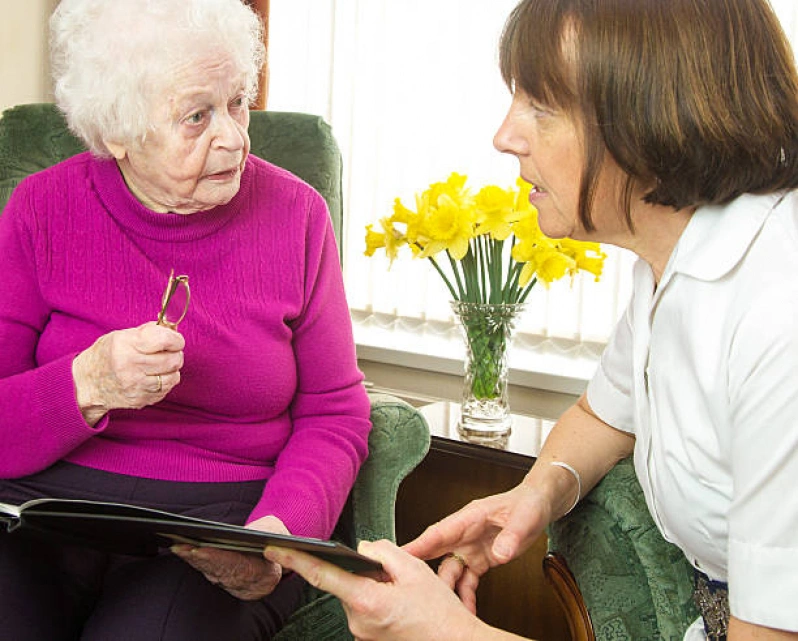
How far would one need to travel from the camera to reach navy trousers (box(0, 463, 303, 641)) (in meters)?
1.22

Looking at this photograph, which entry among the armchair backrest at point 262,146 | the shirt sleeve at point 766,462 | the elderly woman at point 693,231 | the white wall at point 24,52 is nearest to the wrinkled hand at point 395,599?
the elderly woman at point 693,231

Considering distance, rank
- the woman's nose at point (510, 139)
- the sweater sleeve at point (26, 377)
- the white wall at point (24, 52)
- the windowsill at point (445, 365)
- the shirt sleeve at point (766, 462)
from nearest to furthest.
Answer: the shirt sleeve at point (766, 462) → the woman's nose at point (510, 139) → the sweater sleeve at point (26, 377) → the windowsill at point (445, 365) → the white wall at point (24, 52)

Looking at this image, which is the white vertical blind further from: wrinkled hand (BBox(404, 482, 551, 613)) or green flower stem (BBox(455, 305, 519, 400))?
wrinkled hand (BBox(404, 482, 551, 613))

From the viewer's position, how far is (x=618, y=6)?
0.99 m

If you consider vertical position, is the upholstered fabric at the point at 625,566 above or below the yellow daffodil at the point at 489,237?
below

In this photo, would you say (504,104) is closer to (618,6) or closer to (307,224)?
(307,224)

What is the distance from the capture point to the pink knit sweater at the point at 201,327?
1439mm

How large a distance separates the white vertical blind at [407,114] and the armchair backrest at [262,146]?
1.88 ft

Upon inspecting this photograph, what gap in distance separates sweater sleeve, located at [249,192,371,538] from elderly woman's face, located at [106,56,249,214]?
0.60 ft

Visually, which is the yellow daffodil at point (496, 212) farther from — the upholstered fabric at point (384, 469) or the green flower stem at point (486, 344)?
the upholstered fabric at point (384, 469)

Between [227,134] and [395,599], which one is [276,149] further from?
[395,599]

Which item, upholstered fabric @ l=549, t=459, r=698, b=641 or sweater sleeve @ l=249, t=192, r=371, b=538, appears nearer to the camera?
upholstered fabric @ l=549, t=459, r=698, b=641

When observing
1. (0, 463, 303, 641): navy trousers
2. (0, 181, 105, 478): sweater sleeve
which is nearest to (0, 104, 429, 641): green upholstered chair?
(0, 463, 303, 641): navy trousers

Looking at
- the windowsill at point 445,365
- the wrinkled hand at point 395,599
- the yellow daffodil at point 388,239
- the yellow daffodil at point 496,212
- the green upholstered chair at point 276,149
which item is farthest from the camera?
the windowsill at point 445,365
